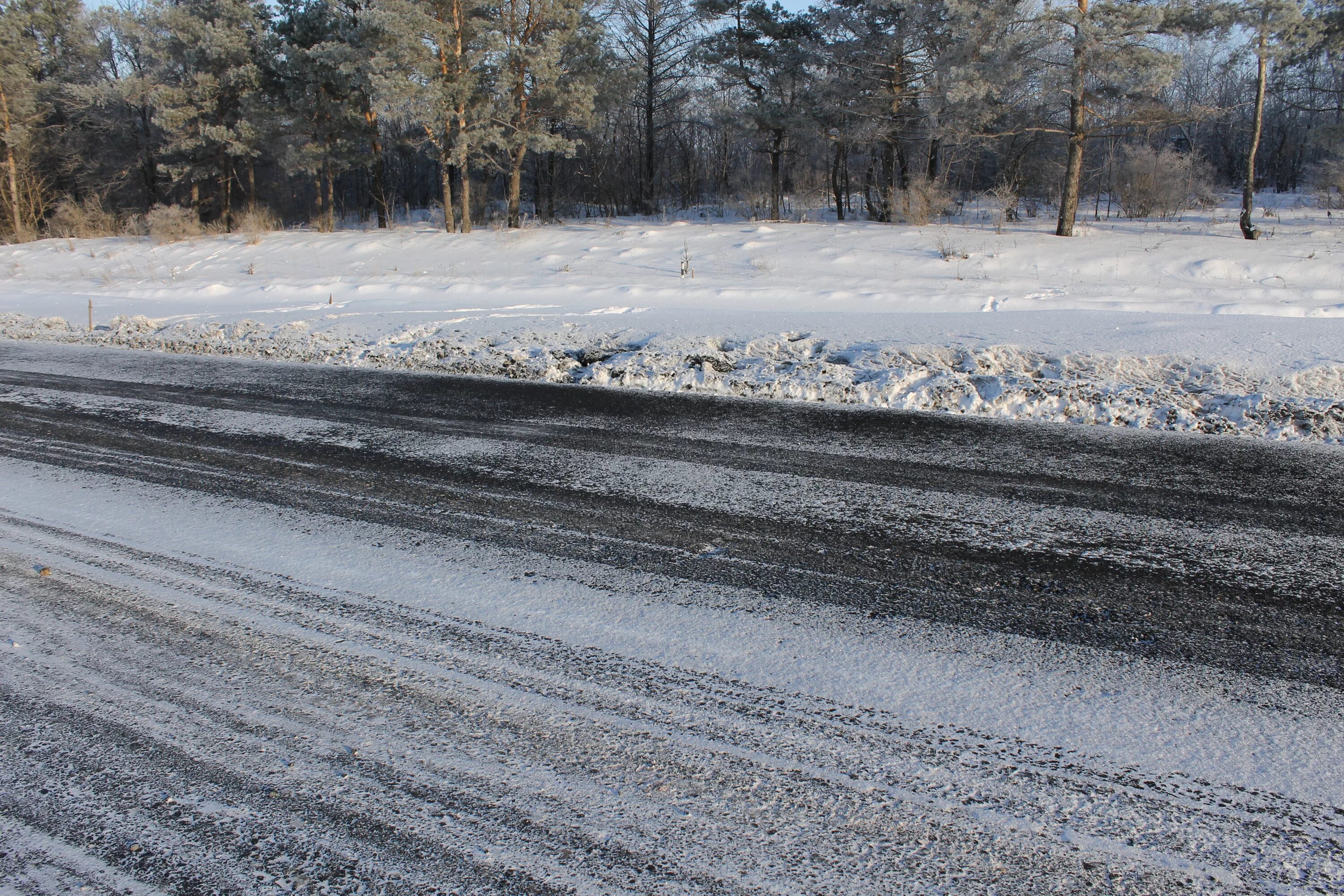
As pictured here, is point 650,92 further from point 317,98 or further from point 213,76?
point 213,76

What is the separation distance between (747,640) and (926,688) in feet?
2.27

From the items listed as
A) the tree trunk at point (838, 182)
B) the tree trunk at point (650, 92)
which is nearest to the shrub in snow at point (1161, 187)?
the tree trunk at point (838, 182)

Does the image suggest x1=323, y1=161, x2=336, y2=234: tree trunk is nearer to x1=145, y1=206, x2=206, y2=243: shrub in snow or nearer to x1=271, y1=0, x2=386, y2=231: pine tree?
x1=271, y1=0, x2=386, y2=231: pine tree

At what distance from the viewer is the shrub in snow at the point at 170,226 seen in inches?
1228

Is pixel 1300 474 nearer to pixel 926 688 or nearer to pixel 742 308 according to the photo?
pixel 926 688

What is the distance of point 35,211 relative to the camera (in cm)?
3912

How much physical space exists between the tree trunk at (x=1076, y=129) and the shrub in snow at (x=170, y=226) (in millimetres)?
31832

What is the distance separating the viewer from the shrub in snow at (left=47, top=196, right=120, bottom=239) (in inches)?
1358

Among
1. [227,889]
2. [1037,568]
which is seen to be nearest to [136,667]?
[227,889]

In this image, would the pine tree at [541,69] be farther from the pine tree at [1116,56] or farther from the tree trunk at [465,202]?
the pine tree at [1116,56]

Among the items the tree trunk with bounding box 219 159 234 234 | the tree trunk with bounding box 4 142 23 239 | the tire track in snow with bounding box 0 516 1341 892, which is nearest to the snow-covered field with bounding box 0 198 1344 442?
the tire track in snow with bounding box 0 516 1341 892

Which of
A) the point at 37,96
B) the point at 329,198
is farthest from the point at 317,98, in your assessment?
the point at 37,96

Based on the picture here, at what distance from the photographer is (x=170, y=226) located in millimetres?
31266

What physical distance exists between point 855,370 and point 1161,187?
24651 mm
